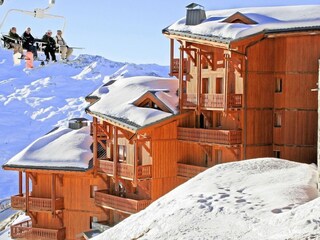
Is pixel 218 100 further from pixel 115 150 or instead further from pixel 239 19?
pixel 115 150

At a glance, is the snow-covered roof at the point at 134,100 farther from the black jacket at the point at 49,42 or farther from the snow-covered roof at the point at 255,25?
the black jacket at the point at 49,42

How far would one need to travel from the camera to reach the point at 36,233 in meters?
43.1

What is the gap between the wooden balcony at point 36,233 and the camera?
42406 mm

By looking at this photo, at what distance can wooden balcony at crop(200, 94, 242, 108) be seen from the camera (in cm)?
3356

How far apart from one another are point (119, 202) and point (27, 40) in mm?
17127

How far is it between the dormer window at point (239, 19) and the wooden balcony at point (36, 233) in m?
19.9

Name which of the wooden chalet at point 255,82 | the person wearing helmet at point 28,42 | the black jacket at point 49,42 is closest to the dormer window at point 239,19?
the wooden chalet at point 255,82

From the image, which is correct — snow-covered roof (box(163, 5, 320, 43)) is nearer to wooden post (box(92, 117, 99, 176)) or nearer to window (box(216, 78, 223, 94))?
window (box(216, 78, 223, 94))

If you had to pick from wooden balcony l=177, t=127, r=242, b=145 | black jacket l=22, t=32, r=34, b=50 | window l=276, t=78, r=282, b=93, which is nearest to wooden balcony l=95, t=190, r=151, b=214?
wooden balcony l=177, t=127, r=242, b=145

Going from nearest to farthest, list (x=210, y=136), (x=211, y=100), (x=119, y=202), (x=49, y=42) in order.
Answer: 1. (x=49, y=42)
2. (x=211, y=100)
3. (x=210, y=136)
4. (x=119, y=202)

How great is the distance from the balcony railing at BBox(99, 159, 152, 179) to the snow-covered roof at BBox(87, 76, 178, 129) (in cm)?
298

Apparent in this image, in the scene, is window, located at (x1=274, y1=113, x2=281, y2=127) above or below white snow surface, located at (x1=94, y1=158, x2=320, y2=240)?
above

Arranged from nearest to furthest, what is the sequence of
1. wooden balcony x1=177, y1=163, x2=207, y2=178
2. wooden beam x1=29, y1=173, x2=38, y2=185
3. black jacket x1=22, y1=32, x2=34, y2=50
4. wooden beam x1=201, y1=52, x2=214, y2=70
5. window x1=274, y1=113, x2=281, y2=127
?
black jacket x1=22, y1=32, x2=34, y2=50
window x1=274, y1=113, x2=281, y2=127
wooden beam x1=201, y1=52, x2=214, y2=70
wooden balcony x1=177, y1=163, x2=207, y2=178
wooden beam x1=29, y1=173, x2=38, y2=185

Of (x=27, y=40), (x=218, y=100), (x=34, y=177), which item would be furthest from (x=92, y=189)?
(x=27, y=40)
